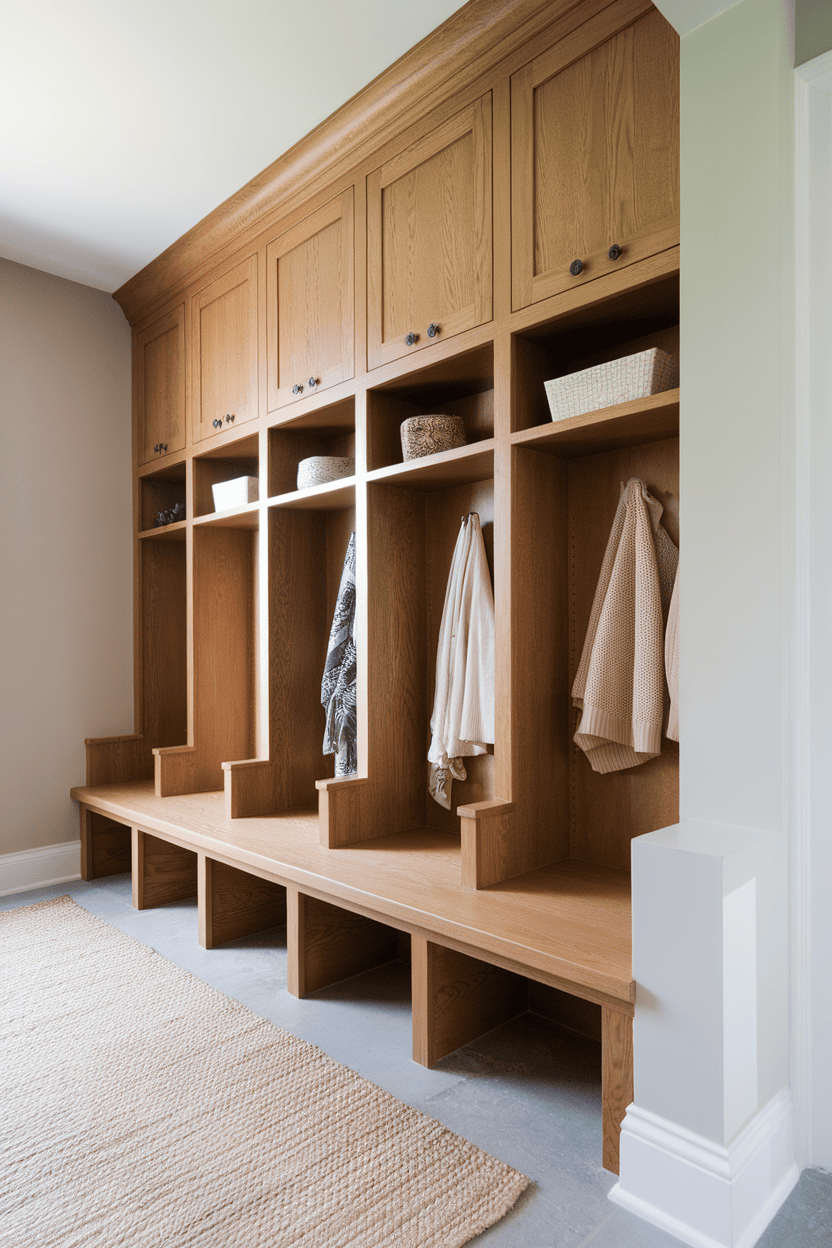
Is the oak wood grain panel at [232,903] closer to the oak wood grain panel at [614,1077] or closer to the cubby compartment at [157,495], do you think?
the oak wood grain panel at [614,1077]

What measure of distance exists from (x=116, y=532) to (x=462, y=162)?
7.51 ft

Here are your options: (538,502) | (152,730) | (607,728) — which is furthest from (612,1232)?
(152,730)

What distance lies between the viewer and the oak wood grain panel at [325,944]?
7.27 feet

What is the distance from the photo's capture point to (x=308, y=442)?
116 inches

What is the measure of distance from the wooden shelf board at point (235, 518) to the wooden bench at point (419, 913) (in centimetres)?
111

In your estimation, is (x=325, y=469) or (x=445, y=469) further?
(x=325, y=469)

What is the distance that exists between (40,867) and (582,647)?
2.56 m

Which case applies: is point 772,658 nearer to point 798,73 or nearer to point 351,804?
point 798,73

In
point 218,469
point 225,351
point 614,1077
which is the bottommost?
point 614,1077

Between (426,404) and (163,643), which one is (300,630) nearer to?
(426,404)

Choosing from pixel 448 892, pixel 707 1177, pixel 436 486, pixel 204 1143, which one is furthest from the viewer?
pixel 436 486

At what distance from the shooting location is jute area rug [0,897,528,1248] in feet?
4.36

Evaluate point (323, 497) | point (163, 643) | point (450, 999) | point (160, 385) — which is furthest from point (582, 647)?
point (160, 385)

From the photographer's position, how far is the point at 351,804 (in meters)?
2.35
